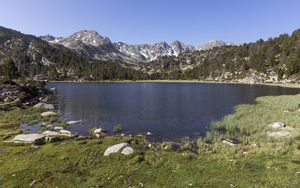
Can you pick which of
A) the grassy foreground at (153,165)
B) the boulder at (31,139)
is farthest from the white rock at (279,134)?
the boulder at (31,139)

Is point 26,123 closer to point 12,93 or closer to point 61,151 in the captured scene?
point 61,151

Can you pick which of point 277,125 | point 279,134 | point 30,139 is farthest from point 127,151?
point 277,125

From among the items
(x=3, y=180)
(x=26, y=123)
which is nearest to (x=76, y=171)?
(x=3, y=180)

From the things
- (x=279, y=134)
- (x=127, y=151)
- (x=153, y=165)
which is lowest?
(x=153, y=165)

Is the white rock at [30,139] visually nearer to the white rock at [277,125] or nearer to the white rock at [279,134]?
the white rock at [279,134]

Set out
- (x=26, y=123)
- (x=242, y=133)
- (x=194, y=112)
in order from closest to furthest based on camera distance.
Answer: (x=242, y=133) → (x=26, y=123) → (x=194, y=112)

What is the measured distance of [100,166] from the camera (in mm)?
25078

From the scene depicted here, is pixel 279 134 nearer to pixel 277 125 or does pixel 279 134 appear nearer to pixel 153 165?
pixel 277 125

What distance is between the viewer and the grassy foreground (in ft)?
69.7

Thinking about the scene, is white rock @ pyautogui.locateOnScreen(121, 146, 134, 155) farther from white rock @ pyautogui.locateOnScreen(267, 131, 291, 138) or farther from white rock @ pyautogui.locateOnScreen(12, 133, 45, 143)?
white rock @ pyautogui.locateOnScreen(267, 131, 291, 138)

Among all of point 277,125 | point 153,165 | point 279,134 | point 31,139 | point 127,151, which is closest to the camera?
point 153,165

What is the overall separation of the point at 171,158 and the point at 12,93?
7873 cm

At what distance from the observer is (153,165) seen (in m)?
24.9

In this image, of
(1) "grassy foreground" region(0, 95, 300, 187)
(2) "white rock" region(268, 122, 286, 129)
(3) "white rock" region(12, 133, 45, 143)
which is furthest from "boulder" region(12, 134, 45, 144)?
(2) "white rock" region(268, 122, 286, 129)
